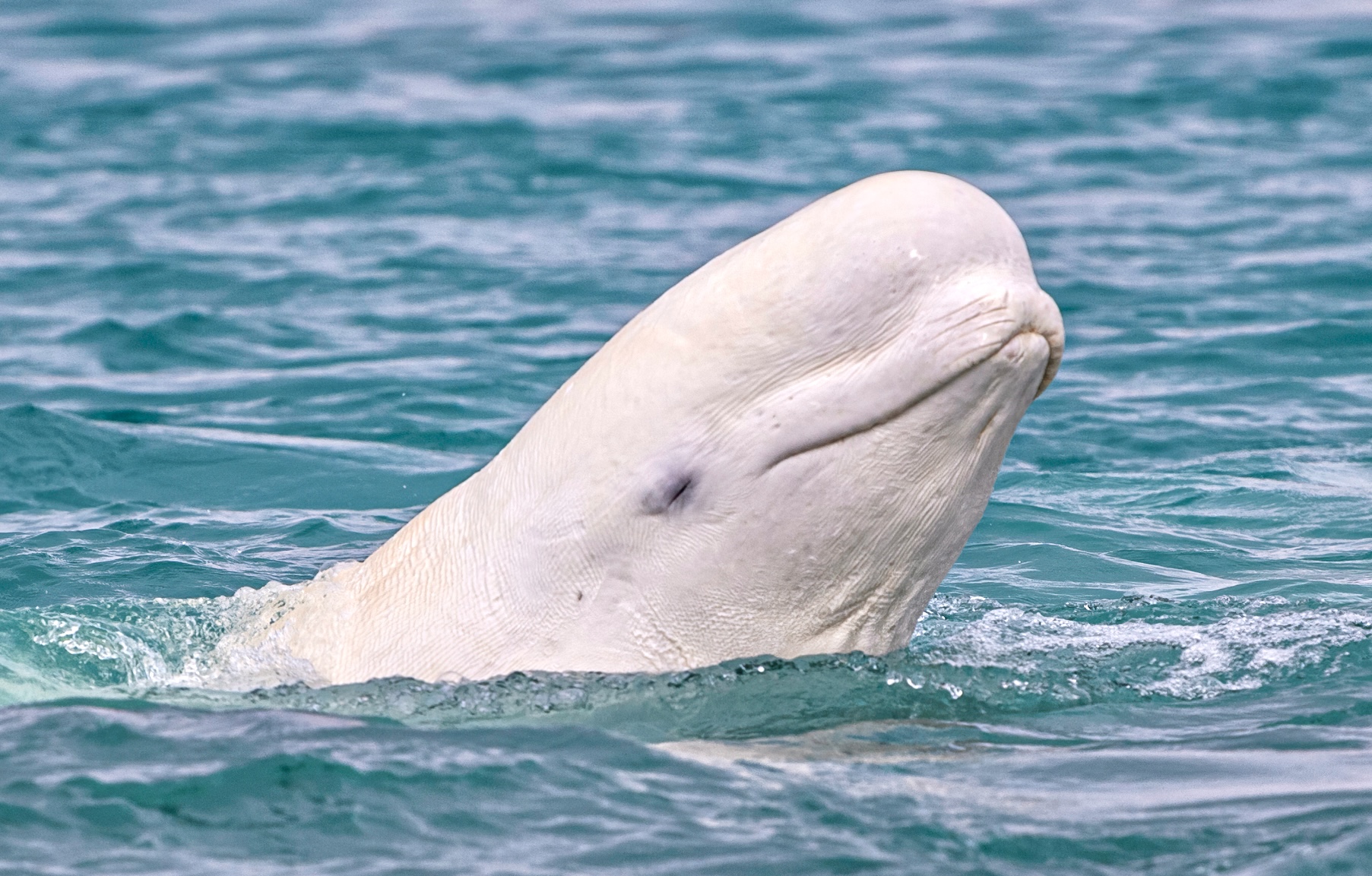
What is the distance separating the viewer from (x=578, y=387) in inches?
256

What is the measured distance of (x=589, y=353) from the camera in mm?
15188

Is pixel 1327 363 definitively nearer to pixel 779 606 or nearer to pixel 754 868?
pixel 779 606

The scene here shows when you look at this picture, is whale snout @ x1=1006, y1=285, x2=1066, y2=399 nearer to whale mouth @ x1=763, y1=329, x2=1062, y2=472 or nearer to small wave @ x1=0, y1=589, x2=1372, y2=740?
whale mouth @ x1=763, y1=329, x2=1062, y2=472

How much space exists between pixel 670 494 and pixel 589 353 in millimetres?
9036

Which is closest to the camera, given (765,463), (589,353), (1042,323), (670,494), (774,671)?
(1042,323)

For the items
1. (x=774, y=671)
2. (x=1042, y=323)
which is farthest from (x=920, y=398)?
(x=774, y=671)

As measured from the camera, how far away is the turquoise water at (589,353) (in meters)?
5.86

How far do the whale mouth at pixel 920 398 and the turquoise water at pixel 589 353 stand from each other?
81 centimetres

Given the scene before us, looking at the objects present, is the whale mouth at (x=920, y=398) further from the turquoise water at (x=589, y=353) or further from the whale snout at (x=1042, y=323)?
the turquoise water at (x=589, y=353)

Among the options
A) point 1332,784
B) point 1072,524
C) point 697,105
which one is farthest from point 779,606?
point 697,105

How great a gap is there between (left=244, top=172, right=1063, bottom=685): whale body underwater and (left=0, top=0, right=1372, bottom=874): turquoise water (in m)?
0.20

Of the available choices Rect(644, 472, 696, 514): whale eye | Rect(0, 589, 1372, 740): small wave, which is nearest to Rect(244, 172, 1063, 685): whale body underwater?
Rect(644, 472, 696, 514): whale eye

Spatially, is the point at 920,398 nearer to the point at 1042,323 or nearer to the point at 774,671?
the point at 1042,323

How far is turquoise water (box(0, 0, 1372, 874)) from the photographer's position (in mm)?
5855
